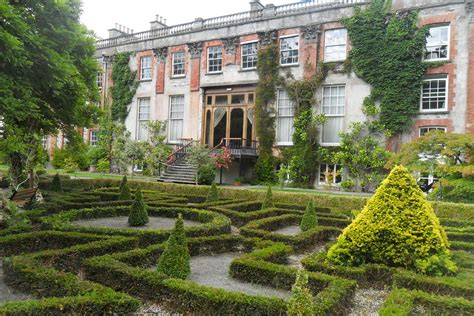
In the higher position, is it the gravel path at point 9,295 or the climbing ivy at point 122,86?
the climbing ivy at point 122,86

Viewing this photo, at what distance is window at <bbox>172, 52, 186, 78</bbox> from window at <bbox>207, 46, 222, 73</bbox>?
6.46 feet

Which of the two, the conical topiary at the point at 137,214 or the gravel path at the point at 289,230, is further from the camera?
the gravel path at the point at 289,230

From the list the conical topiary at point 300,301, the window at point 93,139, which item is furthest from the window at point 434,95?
the window at point 93,139

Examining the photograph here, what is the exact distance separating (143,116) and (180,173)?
8.25 m

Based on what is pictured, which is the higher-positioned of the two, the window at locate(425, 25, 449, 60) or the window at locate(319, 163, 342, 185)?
the window at locate(425, 25, 449, 60)

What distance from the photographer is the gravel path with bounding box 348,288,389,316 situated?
5.44 meters

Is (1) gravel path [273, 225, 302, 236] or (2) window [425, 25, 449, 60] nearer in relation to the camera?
(1) gravel path [273, 225, 302, 236]

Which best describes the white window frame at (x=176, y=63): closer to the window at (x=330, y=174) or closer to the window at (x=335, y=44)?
the window at (x=335, y=44)

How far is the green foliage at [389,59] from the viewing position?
62.1 feet

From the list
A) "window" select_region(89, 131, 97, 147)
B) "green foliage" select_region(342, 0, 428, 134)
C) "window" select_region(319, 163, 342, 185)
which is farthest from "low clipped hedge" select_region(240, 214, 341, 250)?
"window" select_region(89, 131, 97, 147)

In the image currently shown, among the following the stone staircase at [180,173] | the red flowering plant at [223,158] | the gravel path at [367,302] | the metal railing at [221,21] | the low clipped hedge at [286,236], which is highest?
the metal railing at [221,21]

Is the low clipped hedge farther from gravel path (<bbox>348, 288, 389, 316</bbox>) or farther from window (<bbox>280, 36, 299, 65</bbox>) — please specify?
window (<bbox>280, 36, 299, 65</bbox>)

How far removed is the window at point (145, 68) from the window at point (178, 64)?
7.15 ft

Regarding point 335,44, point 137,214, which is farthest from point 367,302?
point 335,44
